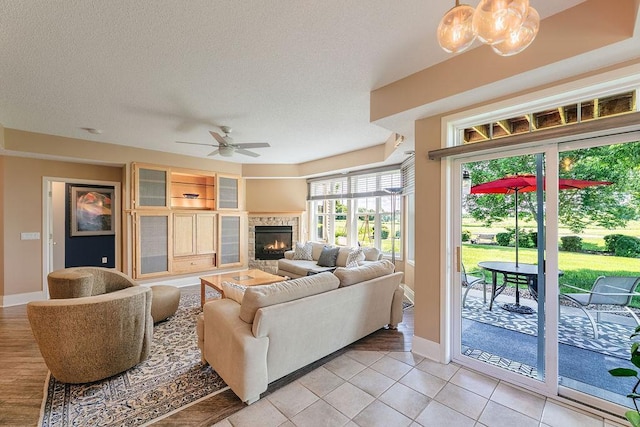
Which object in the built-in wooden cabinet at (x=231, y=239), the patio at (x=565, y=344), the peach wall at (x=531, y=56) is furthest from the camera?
the built-in wooden cabinet at (x=231, y=239)

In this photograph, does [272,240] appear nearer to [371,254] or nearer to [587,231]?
[371,254]

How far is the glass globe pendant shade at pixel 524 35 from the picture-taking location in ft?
3.57

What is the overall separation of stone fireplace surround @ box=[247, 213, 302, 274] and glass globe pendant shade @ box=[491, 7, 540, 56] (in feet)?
19.5

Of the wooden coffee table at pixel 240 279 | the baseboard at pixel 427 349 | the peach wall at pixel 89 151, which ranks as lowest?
the baseboard at pixel 427 349

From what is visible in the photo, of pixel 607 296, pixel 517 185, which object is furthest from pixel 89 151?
pixel 607 296

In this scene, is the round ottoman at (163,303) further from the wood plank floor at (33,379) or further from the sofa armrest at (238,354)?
the sofa armrest at (238,354)

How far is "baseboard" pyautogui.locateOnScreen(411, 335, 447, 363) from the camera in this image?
262 cm

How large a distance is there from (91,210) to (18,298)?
2000mm

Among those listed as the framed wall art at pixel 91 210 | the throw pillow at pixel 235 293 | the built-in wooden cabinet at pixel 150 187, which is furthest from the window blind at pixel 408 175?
the framed wall art at pixel 91 210

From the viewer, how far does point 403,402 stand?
203 centimetres

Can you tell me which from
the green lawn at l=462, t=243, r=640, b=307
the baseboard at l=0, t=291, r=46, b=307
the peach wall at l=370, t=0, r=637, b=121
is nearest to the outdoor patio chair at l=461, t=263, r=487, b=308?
the green lawn at l=462, t=243, r=640, b=307

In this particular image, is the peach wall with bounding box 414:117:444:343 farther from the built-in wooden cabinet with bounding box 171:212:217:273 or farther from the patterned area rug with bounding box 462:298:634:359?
the built-in wooden cabinet with bounding box 171:212:217:273

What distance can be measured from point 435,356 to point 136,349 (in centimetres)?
285

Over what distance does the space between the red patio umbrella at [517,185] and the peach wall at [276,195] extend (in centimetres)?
485
